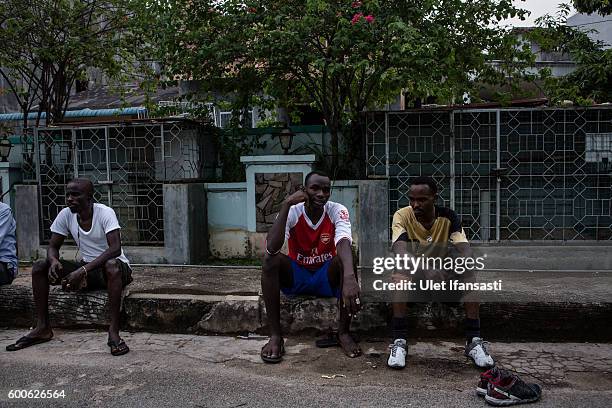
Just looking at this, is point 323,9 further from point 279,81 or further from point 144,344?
point 144,344

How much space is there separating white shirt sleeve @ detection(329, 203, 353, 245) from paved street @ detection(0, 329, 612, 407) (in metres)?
0.89

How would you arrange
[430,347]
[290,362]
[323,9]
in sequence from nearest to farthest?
[290,362]
[430,347]
[323,9]

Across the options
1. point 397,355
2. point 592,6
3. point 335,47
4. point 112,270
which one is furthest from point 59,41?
point 592,6

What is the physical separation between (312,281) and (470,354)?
127cm

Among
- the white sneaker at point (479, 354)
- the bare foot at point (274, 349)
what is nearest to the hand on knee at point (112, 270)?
the bare foot at point (274, 349)

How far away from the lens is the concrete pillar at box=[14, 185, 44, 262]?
7.20 metres

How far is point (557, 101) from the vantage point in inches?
254

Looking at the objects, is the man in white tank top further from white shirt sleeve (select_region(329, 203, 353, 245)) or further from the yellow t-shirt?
the yellow t-shirt

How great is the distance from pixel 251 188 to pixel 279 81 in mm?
1468

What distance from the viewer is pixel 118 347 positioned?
410 centimetres

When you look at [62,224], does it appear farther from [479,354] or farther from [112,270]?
[479,354]

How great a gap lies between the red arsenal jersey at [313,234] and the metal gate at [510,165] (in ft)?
8.88

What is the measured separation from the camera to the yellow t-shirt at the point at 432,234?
13.4 feet

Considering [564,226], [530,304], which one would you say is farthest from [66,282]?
[564,226]
